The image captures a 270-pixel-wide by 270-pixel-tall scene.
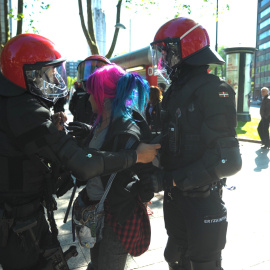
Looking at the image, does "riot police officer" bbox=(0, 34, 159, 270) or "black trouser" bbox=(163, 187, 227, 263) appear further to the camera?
"black trouser" bbox=(163, 187, 227, 263)

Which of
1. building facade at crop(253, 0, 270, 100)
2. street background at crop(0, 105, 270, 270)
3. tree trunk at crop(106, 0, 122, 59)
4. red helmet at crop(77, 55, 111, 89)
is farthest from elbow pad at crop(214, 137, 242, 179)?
building facade at crop(253, 0, 270, 100)

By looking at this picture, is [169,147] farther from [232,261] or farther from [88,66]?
[88,66]

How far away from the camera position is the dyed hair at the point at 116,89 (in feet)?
5.54

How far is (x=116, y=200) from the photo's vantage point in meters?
1.60

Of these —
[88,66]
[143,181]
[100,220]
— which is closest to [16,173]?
[100,220]

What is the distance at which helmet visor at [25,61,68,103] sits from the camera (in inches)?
64.6

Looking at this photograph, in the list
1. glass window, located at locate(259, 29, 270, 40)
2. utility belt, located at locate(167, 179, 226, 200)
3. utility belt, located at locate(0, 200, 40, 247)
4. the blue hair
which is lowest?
utility belt, located at locate(0, 200, 40, 247)

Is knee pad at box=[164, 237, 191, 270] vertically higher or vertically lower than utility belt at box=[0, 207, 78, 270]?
lower

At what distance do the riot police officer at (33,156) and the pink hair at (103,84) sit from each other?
0.25 metres

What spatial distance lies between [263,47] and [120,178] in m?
76.3

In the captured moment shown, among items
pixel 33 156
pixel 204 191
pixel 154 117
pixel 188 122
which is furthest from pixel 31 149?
pixel 154 117

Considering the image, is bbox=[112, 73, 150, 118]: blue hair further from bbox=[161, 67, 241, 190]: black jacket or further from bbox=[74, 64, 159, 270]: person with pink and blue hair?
bbox=[161, 67, 241, 190]: black jacket

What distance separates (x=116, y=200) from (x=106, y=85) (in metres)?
0.71

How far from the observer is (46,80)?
5.65 feet
